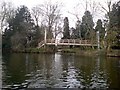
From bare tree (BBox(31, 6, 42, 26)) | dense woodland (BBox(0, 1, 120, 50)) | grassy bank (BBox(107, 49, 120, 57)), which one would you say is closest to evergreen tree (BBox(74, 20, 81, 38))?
dense woodland (BBox(0, 1, 120, 50))

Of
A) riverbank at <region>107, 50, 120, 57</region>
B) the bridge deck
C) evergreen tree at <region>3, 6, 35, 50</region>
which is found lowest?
riverbank at <region>107, 50, 120, 57</region>

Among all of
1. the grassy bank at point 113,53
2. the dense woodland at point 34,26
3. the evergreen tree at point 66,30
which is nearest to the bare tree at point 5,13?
the dense woodland at point 34,26

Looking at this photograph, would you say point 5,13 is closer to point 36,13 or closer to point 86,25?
point 36,13

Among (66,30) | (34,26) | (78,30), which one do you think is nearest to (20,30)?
(34,26)

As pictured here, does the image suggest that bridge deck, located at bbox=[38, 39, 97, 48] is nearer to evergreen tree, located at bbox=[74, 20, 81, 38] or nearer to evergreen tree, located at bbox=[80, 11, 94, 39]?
evergreen tree, located at bbox=[80, 11, 94, 39]

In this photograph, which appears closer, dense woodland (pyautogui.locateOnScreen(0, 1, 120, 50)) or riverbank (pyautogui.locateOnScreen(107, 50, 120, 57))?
riverbank (pyautogui.locateOnScreen(107, 50, 120, 57))

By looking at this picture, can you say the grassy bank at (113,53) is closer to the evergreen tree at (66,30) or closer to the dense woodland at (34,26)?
the dense woodland at (34,26)

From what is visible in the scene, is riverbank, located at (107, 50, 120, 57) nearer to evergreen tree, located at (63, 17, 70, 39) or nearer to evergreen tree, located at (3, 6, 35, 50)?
evergreen tree, located at (3, 6, 35, 50)

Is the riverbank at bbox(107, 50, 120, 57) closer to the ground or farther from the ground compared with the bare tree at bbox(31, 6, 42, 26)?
closer to the ground

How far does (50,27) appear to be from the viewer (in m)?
57.3

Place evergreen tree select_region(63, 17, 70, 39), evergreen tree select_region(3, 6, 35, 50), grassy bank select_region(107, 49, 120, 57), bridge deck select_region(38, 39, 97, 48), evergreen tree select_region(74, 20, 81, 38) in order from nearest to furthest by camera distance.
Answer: grassy bank select_region(107, 49, 120, 57) → bridge deck select_region(38, 39, 97, 48) → evergreen tree select_region(3, 6, 35, 50) → evergreen tree select_region(74, 20, 81, 38) → evergreen tree select_region(63, 17, 70, 39)

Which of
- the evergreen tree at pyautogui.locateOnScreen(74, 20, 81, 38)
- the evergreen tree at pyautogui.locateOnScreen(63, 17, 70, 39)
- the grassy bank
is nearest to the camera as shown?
the grassy bank

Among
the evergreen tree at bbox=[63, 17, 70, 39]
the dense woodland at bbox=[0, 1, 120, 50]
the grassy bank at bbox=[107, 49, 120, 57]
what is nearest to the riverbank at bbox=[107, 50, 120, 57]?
the grassy bank at bbox=[107, 49, 120, 57]

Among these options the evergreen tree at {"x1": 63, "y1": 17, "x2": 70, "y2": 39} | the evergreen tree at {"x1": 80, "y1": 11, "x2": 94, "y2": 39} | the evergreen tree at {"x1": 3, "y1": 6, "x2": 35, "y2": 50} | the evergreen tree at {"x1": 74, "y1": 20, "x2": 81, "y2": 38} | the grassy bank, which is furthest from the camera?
the evergreen tree at {"x1": 63, "y1": 17, "x2": 70, "y2": 39}
